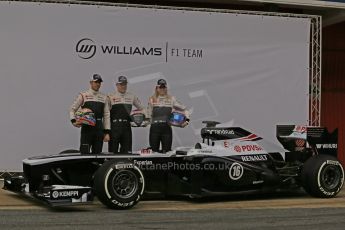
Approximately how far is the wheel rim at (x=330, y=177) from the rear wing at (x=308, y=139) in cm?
45

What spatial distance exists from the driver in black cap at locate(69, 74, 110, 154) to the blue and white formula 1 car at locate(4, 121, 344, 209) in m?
1.62

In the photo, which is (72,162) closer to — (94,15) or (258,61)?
(94,15)

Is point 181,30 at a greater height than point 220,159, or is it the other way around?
point 181,30

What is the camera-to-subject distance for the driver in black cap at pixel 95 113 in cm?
1195

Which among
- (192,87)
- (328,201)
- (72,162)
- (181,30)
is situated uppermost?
(181,30)

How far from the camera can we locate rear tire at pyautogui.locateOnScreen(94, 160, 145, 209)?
898 centimetres

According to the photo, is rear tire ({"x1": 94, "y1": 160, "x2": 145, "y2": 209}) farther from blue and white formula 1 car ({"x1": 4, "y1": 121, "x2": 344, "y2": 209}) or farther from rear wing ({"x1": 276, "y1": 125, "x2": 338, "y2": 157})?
rear wing ({"x1": 276, "y1": 125, "x2": 338, "y2": 157})

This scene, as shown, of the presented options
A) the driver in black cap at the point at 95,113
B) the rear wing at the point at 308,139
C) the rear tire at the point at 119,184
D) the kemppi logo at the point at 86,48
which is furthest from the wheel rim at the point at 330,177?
the kemppi logo at the point at 86,48

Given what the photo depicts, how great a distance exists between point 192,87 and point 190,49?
83 cm

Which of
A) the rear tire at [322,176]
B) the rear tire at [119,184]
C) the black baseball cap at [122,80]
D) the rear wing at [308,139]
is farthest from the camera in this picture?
the black baseball cap at [122,80]

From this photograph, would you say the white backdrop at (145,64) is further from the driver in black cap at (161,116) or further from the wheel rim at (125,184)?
the wheel rim at (125,184)

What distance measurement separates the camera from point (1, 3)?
12.6 metres

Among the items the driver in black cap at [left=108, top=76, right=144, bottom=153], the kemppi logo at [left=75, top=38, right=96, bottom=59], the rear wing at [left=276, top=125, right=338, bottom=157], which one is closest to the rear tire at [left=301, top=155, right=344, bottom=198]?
the rear wing at [left=276, top=125, right=338, bottom=157]

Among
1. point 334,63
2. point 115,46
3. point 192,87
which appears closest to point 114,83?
point 115,46
